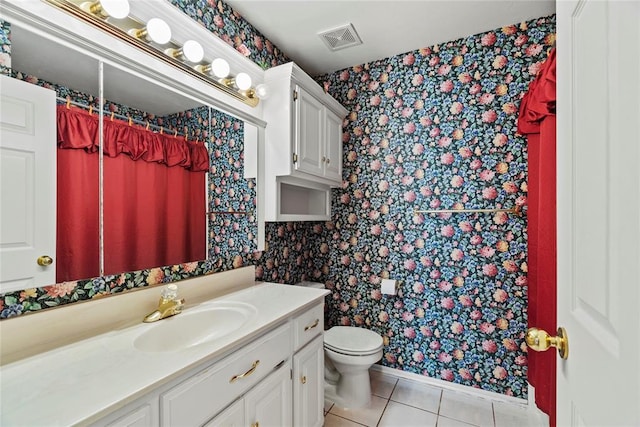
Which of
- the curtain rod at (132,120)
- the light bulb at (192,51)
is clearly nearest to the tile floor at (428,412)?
the curtain rod at (132,120)

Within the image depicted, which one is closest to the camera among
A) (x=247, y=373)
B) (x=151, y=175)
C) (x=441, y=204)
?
(x=247, y=373)

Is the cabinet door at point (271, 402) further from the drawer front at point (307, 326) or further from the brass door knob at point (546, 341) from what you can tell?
the brass door knob at point (546, 341)

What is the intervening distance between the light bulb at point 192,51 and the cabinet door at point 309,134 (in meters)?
0.63

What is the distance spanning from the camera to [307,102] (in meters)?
2.10

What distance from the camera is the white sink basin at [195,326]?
1.21 metres

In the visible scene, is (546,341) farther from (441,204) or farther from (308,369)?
(441,204)

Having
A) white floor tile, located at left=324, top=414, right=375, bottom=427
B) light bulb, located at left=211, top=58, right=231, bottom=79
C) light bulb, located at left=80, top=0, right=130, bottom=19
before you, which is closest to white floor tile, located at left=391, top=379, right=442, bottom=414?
white floor tile, located at left=324, top=414, right=375, bottom=427

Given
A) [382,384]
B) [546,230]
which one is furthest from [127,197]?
[382,384]

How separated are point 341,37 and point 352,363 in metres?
2.23

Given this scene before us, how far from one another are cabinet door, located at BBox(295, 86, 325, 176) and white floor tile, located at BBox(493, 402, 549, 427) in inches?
78.5

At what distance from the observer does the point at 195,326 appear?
139 cm

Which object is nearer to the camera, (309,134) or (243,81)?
(243,81)

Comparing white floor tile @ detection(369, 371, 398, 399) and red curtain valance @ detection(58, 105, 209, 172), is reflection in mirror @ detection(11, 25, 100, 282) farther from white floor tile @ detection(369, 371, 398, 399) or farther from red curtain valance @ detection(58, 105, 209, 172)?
white floor tile @ detection(369, 371, 398, 399)
